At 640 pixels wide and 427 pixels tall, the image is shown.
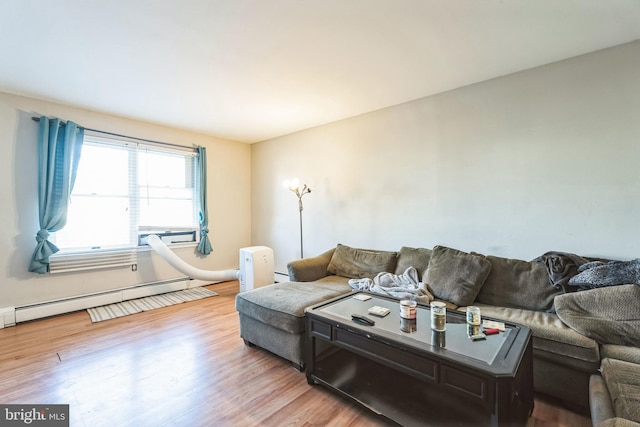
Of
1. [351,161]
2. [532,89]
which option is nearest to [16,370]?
[351,161]

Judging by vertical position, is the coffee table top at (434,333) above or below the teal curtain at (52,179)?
below

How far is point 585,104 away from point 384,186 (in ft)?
6.20

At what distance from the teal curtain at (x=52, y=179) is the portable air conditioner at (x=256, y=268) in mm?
2149

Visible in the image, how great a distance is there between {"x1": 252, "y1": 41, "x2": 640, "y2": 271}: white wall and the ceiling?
9.2 inches

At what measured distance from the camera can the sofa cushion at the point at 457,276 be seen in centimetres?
234

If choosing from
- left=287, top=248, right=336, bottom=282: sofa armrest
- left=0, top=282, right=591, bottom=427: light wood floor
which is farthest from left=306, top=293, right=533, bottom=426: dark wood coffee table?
left=287, top=248, right=336, bottom=282: sofa armrest

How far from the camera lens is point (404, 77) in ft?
8.74

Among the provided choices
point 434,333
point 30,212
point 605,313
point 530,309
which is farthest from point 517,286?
point 30,212

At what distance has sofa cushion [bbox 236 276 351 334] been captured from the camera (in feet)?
7.04

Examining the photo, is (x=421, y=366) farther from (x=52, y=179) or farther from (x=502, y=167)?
(x=52, y=179)

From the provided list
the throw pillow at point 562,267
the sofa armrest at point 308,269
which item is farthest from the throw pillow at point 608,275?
the sofa armrest at point 308,269

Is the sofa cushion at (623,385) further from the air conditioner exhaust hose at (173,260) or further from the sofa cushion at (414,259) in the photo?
the air conditioner exhaust hose at (173,260)

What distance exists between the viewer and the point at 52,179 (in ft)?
10.4

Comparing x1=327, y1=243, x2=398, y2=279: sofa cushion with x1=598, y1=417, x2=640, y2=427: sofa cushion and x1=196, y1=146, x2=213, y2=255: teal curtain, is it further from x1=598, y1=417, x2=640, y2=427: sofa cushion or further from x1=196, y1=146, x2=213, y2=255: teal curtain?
x1=196, y1=146, x2=213, y2=255: teal curtain
